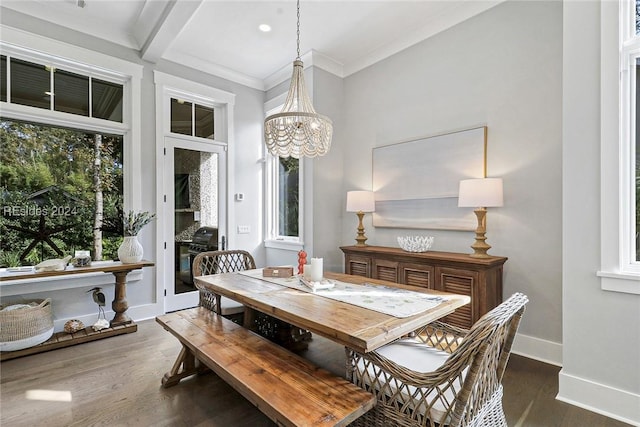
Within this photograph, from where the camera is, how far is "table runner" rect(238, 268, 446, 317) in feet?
5.62

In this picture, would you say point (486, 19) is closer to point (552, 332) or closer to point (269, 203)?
point (552, 332)

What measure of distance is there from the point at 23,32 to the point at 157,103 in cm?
126

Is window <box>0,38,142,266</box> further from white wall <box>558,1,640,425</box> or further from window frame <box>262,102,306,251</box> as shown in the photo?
white wall <box>558,1,640,425</box>

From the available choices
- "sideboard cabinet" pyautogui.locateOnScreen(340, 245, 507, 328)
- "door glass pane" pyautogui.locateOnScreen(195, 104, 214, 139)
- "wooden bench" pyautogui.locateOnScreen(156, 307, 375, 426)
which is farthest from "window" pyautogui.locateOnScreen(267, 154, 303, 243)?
"wooden bench" pyautogui.locateOnScreen(156, 307, 375, 426)

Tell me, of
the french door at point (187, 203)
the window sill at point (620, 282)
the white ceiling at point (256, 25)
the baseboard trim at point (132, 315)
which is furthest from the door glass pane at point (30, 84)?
the window sill at point (620, 282)

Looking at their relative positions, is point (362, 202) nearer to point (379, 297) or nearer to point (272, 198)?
point (272, 198)

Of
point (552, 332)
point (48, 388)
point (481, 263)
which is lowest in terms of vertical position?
point (48, 388)

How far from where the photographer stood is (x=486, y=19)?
9.89 ft

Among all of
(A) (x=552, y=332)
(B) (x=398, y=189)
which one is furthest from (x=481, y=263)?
(B) (x=398, y=189)

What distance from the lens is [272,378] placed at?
1.54 meters

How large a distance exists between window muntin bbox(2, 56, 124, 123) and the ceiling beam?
0.59 m

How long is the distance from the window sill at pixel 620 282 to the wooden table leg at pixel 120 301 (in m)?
4.09

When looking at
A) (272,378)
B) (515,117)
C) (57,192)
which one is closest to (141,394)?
(272,378)

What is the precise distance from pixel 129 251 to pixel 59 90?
73.5 inches
